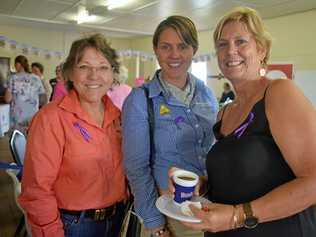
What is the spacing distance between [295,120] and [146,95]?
66cm

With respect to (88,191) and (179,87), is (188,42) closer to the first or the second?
(179,87)

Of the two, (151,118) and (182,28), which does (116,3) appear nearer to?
(182,28)

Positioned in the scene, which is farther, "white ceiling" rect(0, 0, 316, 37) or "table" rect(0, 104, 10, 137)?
"table" rect(0, 104, 10, 137)

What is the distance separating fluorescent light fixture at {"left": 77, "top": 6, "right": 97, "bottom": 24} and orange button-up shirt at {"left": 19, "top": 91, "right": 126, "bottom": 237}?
215 inches

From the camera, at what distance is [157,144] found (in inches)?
53.2

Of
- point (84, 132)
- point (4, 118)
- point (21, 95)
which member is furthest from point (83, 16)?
point (84, 132)

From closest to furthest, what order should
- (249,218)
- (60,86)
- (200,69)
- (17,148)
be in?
(249,218) → (17,148) → (60,86) → (200,69)

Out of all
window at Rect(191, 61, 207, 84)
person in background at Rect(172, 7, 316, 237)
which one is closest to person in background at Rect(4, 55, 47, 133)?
person in background at Rect(172, 7, 316, 237)

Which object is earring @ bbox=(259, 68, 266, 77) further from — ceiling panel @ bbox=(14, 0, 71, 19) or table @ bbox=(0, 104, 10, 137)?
table @ bbox=(0, 104, 10, 137)

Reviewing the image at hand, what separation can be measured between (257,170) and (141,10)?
590 centimetres

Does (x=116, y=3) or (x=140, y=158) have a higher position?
(x=116, y=3)

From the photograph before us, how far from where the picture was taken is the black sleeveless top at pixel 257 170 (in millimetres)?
944

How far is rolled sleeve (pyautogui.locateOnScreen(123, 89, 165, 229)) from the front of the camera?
4.32 feet

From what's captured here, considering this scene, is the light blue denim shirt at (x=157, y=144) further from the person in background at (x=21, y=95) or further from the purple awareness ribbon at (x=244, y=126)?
the person in background at (x=21, y=95)
